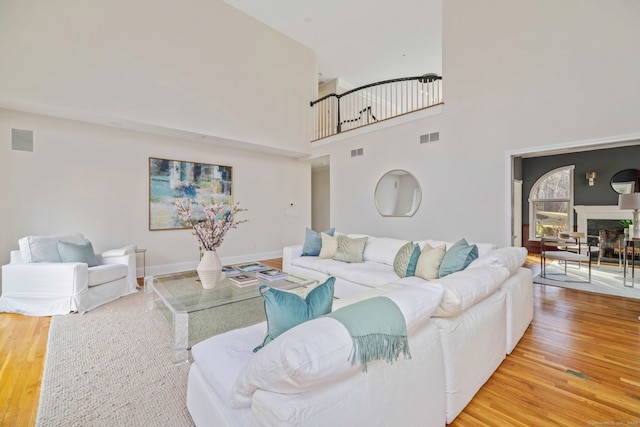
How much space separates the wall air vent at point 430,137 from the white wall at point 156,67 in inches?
111

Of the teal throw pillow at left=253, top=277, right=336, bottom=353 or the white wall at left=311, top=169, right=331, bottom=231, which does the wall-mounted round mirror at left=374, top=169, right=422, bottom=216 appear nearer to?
the white wall at left=311, top=169, right=331, bottom=231

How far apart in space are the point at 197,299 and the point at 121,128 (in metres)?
3.84

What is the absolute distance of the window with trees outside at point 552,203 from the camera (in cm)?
664

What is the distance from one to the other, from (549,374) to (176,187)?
5.68 meters

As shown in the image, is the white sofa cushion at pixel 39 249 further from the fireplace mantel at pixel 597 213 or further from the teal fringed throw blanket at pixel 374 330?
the fireplace mantel at pixel 597 213

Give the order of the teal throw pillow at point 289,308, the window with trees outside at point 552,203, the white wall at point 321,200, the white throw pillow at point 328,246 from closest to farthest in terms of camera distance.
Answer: the teal throw pillow at point 289,308
the white throw pillow at point 328,246
the window with trees outside at point 552,203
the white wall at point 321,200

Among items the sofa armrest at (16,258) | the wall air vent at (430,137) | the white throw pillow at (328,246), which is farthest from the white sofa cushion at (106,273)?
the wall air vent at (430,137)

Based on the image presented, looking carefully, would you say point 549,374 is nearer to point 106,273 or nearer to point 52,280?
point 106,273

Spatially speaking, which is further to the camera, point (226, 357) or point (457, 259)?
point (457, 259)

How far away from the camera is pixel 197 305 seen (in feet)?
7.65

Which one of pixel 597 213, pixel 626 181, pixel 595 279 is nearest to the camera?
pixel 595 279

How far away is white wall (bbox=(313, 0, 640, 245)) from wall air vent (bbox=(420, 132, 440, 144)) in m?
0.09

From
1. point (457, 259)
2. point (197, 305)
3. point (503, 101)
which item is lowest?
point (197, 305)

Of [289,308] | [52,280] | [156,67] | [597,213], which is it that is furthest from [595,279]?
[156,67]
